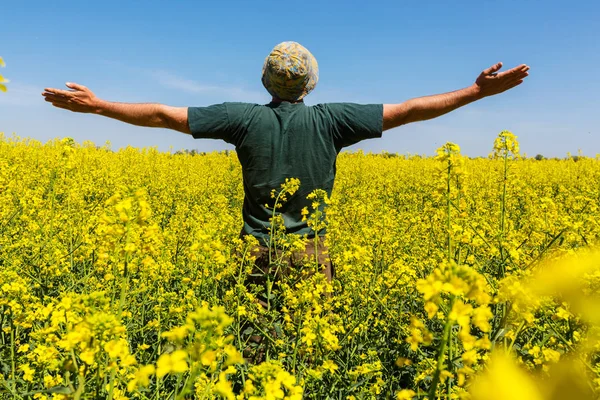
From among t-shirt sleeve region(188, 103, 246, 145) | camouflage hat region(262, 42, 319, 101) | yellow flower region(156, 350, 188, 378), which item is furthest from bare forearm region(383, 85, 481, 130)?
yellow flower region(156, 350, 188, 378)

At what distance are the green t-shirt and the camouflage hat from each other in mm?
87

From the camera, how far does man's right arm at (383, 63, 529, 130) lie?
2.55 metres

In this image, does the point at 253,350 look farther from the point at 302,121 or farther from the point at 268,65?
the point at 268,65

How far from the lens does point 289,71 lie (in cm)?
252

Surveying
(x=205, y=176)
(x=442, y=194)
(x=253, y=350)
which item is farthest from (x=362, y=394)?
(x=205, y=176)

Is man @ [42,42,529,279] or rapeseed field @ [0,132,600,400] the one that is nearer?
rapeseed field @ [0,132,600,400]

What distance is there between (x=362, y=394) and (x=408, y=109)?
1543 millimetres

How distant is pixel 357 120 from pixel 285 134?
42 centimetres

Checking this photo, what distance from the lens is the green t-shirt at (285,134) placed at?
2.57 meters

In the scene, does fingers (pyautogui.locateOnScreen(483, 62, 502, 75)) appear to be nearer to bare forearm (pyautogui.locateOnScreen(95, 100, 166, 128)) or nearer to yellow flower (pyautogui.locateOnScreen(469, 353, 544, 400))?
bare forearm (pyautogui.locateOnScreen(95, 100, 166, 128))

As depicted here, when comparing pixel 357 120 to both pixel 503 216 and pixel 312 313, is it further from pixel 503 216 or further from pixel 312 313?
pixel 312 313

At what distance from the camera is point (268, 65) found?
258 cm

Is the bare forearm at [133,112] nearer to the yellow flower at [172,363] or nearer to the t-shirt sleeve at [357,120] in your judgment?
the t-shirt sleeve at [357,120]

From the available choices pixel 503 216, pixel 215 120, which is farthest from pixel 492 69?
pixel 215 120
